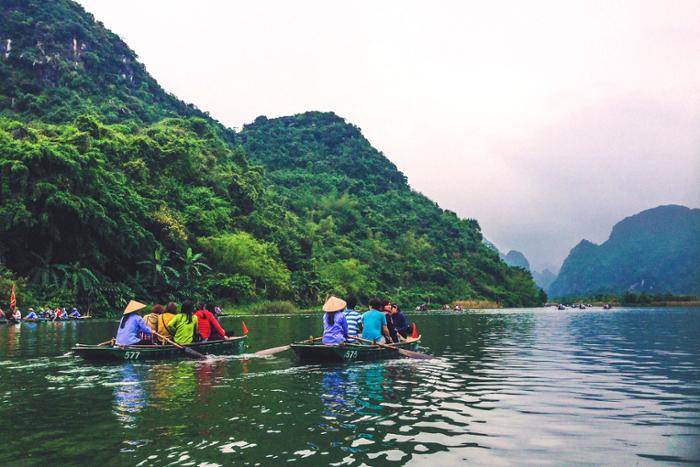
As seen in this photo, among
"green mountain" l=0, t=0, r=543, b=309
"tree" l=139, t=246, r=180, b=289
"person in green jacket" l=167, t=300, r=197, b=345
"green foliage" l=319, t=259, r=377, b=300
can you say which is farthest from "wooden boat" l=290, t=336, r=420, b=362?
"green foliage" l=319, t=259, r=377, b=300

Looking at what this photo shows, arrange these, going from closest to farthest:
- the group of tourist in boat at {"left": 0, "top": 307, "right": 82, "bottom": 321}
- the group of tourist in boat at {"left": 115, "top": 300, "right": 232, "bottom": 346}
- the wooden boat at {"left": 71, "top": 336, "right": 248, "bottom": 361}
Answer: the wooden boat at {"left": 71, "top": 336, "right": 248, "bottom": 361} → the group of tourist in boat at {"left": 115, "top": 300, "right": 232, "bottom": 346} → the group of tourist in boat at {"left": 0, "top": 307, "right": 82, "bottom": 321}

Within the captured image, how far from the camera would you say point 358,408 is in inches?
387

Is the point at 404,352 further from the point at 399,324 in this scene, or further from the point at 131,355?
the point at 131,355

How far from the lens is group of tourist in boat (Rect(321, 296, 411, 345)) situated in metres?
16.5

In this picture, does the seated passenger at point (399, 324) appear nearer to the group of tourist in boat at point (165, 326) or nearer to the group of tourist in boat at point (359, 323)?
the group of tourist in boat at point (359, 323)

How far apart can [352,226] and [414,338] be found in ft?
327

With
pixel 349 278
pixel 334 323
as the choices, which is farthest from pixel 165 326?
pixel 349 278

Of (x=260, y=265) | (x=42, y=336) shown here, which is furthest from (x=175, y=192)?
(x=42, y=336)

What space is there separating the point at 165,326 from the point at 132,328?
1.16 meters

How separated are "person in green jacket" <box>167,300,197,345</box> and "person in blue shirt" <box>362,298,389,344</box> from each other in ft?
17.1

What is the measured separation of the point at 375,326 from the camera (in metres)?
17.4

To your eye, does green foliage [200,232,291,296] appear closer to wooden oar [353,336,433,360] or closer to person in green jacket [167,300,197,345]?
person in green jacket [167,300,197,345]

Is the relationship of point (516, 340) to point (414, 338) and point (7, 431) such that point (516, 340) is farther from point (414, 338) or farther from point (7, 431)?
point (7, 431)

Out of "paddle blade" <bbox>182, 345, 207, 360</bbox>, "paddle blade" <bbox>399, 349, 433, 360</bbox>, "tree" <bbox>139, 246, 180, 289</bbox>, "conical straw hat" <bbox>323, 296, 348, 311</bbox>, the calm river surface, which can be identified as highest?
"tree" <bbox>139, 246, 180, 289</bbox>
